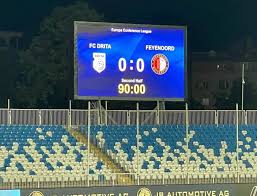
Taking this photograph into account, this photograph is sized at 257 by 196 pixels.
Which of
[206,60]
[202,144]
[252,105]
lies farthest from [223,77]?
[202,144]

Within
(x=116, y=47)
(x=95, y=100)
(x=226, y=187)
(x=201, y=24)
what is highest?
(x=201, y=24)

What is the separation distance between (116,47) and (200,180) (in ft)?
20.5

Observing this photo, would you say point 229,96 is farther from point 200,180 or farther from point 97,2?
point 200,180

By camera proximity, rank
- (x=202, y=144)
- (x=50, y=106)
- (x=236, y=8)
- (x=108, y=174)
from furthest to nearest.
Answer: (x=236, y=8), (x=50, y=106), (x=202, y=144), (x=108, y=174)

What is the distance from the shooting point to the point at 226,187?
30.5 m

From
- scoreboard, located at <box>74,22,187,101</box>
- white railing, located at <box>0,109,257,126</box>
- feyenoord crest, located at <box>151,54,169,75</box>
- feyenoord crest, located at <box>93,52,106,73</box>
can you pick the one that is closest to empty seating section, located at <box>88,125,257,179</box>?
white railing, located at <box>0,109,257,126</box>

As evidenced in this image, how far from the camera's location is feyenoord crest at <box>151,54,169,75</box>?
33281 mm

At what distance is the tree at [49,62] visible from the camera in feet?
192

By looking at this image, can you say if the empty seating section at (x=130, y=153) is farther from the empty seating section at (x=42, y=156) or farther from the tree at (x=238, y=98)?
the tree at (x=238, y=98)

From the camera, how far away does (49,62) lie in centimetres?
6019

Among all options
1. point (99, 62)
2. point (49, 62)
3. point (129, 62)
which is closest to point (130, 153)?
point (129, 62)

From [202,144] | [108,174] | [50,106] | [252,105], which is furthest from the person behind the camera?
[252,105]

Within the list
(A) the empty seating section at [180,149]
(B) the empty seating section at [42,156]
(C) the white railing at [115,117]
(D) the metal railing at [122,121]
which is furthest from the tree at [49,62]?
(B) the empty seating section at [42,156]

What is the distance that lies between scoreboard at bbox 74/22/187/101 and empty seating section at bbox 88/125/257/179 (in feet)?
6.77
